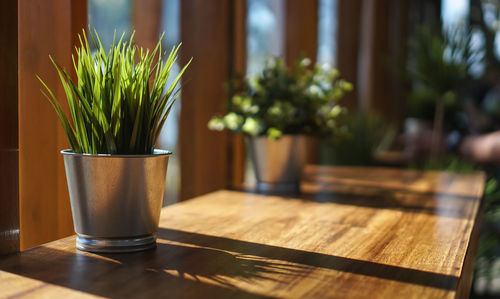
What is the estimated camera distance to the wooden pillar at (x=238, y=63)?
2.04 m

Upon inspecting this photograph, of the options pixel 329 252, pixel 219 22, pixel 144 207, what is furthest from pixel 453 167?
pixel 144 207

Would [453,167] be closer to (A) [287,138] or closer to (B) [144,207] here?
(A) [287,138]

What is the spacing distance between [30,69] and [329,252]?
1.97 ft

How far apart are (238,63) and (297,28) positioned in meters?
0.86

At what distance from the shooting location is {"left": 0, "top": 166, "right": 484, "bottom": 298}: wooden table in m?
0.70

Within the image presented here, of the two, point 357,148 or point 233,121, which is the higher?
point 233,121

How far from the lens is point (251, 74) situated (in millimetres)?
2561

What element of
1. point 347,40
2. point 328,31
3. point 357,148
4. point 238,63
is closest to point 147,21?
point 238,63

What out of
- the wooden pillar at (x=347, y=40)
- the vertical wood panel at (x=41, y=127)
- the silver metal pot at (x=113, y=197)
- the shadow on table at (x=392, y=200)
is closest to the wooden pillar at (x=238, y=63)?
the shadow on table at (x=392, y=200)

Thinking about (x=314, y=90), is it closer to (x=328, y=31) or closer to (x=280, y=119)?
(x=280, y=119)

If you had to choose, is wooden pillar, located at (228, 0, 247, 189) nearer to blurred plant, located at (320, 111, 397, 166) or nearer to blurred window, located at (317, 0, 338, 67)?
blurred plant, located at (320, 111, 397, 166)

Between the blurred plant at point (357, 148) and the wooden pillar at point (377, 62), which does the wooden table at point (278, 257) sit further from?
the wooden pillar at point (377, 62)

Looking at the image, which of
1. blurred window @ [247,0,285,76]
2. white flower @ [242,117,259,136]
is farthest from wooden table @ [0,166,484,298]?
blurred window @ [247,0,285,76]

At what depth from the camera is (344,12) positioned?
4.38 meters
